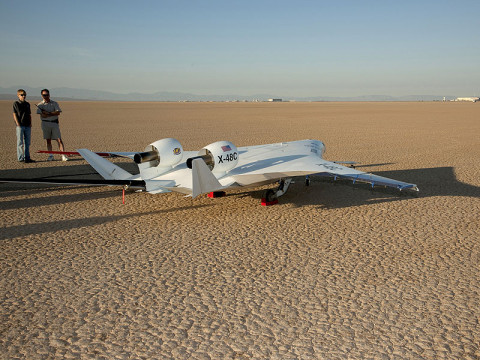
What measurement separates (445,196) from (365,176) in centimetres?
373

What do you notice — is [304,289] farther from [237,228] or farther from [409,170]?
[409,170]

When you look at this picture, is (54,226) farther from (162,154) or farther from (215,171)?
(215,171)

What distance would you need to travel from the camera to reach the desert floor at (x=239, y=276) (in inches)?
186

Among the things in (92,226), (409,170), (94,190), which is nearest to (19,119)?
(94,190)

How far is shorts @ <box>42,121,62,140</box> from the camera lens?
647 inches

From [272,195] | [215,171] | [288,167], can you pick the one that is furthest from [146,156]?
[288,167]

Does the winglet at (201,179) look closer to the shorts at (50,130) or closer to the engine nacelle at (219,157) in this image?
the engine nacelle at (219,157)

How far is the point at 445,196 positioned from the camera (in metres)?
11.4

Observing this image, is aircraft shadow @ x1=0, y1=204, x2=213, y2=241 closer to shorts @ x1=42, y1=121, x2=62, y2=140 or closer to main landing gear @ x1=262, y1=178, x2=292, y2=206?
main landing gear @ x1=262, y1=178, x2=292, y2=206

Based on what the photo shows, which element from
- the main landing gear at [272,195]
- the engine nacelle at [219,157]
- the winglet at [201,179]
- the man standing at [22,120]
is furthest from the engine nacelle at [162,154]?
the man standing at [22,120]

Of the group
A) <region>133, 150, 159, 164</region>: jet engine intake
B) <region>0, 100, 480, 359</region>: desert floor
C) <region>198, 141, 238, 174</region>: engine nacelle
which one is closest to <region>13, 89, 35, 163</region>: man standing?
<region>0, 100, 480, 359</region>: desert floor

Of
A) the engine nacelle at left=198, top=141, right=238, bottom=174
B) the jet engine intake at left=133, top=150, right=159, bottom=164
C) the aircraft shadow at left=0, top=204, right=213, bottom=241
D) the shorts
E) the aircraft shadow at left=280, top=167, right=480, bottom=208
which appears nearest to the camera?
the aircraft shadow at left=0, top=204, right=213, bottom=241

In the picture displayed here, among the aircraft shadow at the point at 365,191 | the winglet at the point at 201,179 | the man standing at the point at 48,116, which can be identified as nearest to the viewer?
the winglet at the point at 201,179

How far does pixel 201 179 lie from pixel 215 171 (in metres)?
1.52
